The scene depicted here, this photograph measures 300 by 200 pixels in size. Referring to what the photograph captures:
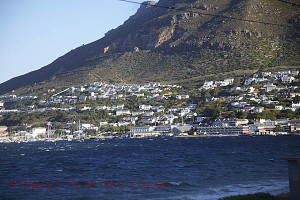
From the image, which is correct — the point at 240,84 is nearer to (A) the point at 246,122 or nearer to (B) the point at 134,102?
(A) the point at 246,122

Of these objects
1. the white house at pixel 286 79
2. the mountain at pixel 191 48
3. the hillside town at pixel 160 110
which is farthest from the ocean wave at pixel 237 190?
the mountain at pixel 191 48

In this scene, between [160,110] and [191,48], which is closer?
[160,110]

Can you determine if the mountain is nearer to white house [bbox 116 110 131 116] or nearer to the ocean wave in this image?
white house [bbox 116 110 131 116]

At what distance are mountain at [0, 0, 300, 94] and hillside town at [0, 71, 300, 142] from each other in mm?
7763

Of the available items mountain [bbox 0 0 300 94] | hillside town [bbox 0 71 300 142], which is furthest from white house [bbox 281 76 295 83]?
mountain [bbox 0 0 300 94]

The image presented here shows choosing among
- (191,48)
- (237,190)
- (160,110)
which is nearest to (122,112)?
(160,110)

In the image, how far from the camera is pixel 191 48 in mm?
152875

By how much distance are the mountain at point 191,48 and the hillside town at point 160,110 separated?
7.76 meters

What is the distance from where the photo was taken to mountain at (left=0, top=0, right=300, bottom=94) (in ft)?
449

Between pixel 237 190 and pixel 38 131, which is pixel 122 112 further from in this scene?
pixel 237 190

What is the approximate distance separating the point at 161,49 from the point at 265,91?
62.5 m

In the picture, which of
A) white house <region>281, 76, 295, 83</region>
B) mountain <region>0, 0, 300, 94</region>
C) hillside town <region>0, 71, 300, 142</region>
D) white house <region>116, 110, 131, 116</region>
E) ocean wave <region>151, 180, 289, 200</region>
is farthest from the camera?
mountain <region>0, 0, 300, 94</region>

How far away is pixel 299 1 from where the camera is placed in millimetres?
146750

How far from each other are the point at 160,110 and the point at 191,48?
123ft
